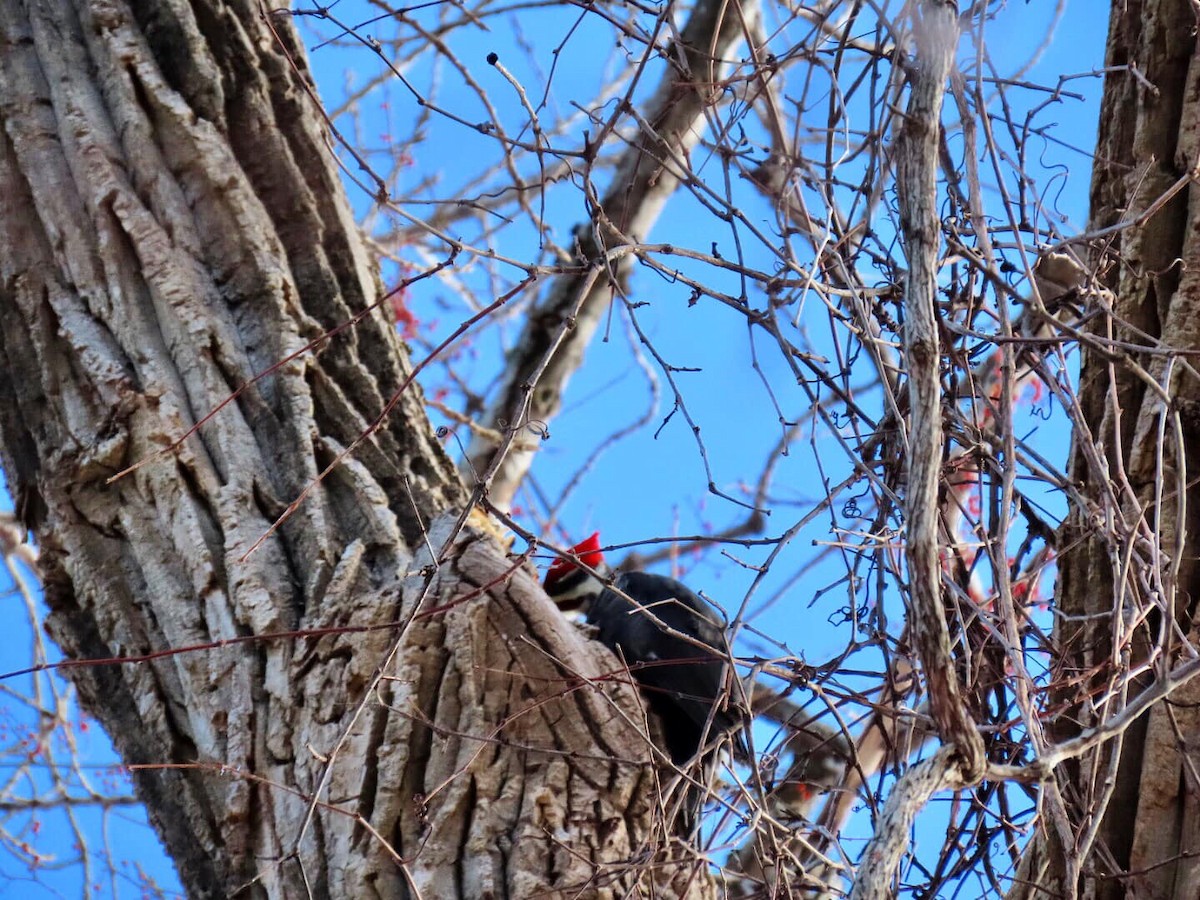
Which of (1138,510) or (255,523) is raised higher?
(255,523)

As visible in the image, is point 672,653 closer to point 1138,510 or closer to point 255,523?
point 255,523

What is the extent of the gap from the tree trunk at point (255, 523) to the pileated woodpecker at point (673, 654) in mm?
132

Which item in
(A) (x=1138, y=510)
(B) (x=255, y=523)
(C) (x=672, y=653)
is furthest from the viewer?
(C) (x=672, y=653)

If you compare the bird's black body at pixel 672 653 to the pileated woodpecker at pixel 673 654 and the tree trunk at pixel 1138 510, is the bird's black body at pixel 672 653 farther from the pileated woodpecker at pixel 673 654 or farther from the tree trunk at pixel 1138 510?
the tree trunk at pixel 1138 510

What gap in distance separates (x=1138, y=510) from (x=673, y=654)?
37.7 inches

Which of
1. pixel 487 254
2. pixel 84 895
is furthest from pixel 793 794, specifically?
pixel 487 254

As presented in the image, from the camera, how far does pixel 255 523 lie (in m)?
2.03

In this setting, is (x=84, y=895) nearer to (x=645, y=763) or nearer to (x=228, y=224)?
(x=228, y=224)

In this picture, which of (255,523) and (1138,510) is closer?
(1138,510)

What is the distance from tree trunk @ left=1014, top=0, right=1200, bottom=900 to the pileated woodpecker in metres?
0.49

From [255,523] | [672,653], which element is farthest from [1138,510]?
[255,523]

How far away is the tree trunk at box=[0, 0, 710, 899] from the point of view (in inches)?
68.4

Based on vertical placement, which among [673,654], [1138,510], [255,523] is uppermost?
[255,523]

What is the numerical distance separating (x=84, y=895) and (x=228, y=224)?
2714 mm
